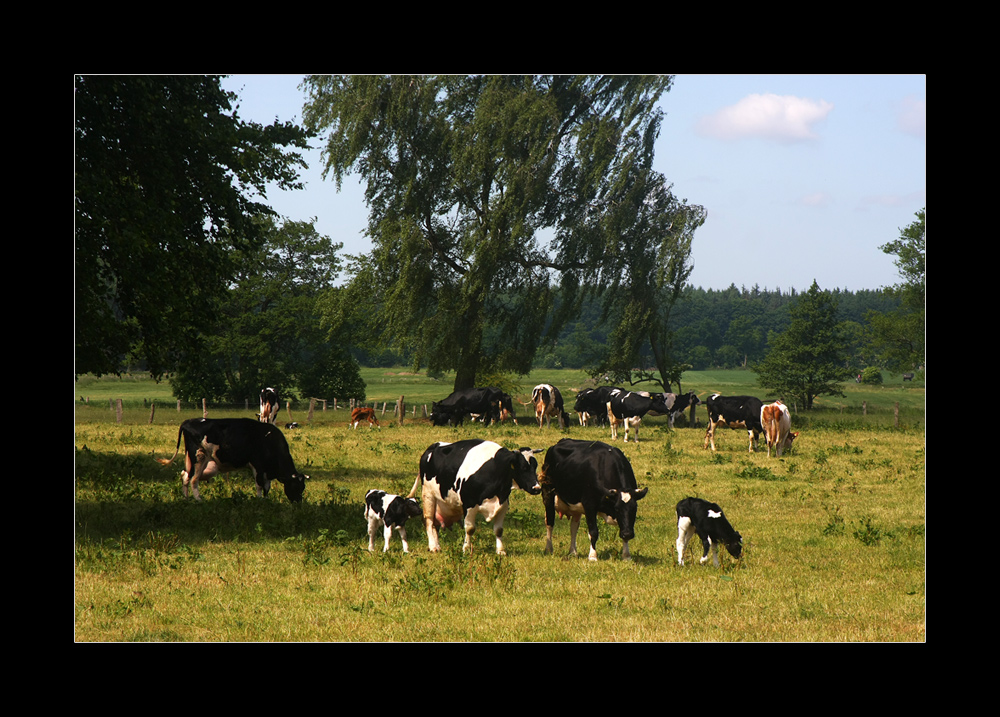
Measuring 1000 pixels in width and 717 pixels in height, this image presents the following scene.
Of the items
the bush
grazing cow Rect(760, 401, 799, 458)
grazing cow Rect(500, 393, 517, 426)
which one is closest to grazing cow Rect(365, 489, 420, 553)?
grazing cow Rect(760, 401, 799, 458)

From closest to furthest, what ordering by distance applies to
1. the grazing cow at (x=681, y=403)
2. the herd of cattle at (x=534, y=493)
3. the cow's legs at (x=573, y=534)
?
the herd of cattle at (x=534, y=493) → the cow's legs at (x=573, y=534) → the grazing cow at (x=681, y=403)

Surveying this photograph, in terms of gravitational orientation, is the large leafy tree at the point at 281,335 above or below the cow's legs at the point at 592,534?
above

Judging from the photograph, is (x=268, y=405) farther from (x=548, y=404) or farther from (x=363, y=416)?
(x=548, y=404)

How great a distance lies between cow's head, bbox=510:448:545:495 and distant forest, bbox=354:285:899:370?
99.4ft

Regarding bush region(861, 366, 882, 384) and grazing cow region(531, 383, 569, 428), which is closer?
grazing cow region(531, 383, 569, 428)

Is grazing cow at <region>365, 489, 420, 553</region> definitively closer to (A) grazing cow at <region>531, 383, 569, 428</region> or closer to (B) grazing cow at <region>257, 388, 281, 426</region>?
(B) grazing cow at <region>257, 388, 281, 426</region>

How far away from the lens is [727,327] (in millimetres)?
51562

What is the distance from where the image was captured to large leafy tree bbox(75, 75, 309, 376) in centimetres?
1211

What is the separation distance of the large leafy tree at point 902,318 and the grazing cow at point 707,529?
119ft

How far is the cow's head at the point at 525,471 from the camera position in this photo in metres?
11.1

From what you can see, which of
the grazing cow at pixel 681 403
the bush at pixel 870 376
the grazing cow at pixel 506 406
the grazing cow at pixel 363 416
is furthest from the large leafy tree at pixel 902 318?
the grazing cow at pixel 363 416

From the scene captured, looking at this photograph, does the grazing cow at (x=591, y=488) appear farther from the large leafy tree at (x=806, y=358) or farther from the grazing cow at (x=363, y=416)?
the large leafy tree at (x=806, y=358)

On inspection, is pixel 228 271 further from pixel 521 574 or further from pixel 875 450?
pixel 875 450
